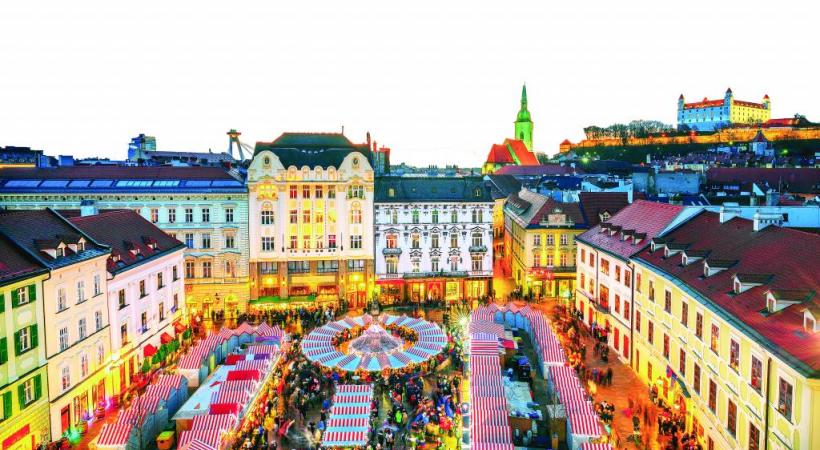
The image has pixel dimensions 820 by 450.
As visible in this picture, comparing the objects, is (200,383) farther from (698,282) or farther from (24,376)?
(698,282)

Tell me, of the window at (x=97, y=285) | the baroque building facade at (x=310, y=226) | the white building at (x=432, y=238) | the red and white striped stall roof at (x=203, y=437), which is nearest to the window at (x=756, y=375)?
the red and white striped stall roof at (x=203, y=437)

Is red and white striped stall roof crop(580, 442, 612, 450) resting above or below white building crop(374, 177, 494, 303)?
below

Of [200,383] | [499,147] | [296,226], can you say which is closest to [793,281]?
[200,383]

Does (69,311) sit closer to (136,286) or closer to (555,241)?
(136,286)

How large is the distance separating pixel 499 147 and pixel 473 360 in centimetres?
12409

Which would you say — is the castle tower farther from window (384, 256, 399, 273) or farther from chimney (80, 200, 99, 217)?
chimney (80, 200, 99, 217)

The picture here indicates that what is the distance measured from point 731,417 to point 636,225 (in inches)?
856

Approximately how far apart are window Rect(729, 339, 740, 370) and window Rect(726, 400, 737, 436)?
1700 millimetres

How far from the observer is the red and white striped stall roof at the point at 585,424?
81.0ft

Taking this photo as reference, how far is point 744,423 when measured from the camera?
22.2 m

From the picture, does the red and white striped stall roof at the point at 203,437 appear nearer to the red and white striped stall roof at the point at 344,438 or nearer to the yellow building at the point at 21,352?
the red and white striped stall roof at the point at 344,438

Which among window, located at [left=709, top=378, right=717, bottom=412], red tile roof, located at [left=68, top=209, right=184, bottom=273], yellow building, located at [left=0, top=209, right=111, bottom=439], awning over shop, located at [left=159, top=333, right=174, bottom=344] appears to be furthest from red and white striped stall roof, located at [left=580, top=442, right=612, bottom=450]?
awning over shop, located at [left=159, top=333, right=174, bottom=344]

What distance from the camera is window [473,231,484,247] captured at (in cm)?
5553

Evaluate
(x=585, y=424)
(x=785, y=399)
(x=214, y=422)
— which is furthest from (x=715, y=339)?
(x=214, y=422)
